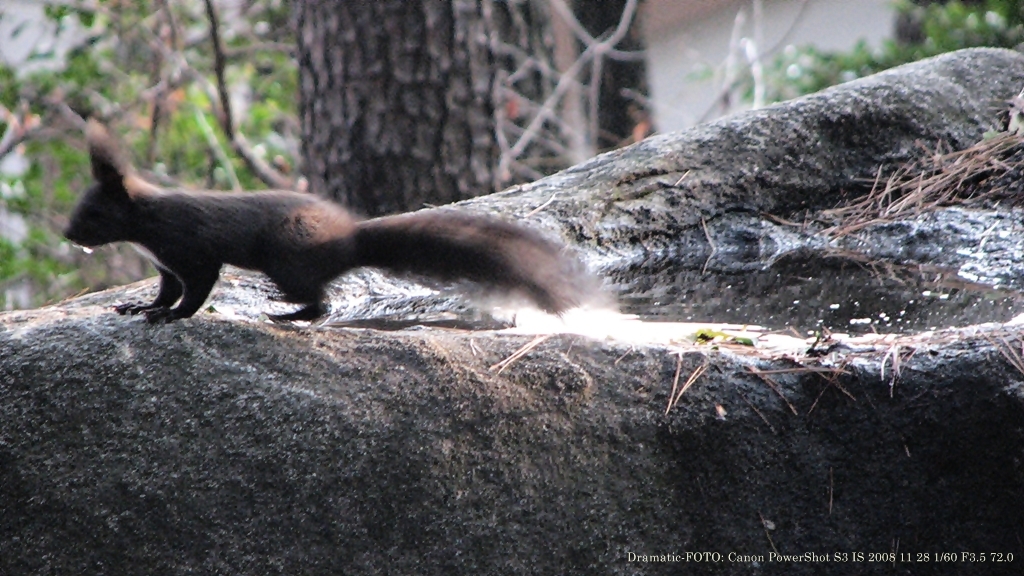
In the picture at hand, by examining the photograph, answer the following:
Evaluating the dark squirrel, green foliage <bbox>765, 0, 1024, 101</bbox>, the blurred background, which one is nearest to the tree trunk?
the blurred background

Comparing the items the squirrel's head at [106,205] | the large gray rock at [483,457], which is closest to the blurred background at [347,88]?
the squirrel's head at [106,205]

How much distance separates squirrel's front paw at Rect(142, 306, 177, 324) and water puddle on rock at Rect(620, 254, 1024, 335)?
1313 millimetres

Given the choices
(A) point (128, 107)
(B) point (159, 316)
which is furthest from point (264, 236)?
(A) point (128, 107)

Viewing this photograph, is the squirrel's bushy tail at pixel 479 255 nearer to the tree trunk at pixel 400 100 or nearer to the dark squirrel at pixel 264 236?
the dark squirrel at pixel 264 236

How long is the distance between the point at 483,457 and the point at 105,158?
1.52 m

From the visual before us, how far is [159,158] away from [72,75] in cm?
193

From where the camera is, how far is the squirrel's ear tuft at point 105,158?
115 inches

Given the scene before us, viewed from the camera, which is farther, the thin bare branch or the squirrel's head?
the thin bare branch

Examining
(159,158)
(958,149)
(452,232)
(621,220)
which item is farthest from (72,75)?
(958,149)

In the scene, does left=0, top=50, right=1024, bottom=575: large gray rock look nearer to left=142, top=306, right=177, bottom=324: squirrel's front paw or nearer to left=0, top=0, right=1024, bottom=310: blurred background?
left=142, top=306, right=177, bottom=324: squirrel's front paw

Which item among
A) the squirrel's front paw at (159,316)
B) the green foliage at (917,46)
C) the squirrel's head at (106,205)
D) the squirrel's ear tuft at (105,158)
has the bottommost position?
the green foliage at (917,46)

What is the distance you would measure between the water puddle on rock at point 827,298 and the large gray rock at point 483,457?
535 mm

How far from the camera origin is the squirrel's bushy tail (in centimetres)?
274

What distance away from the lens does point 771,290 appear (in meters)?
3.41
